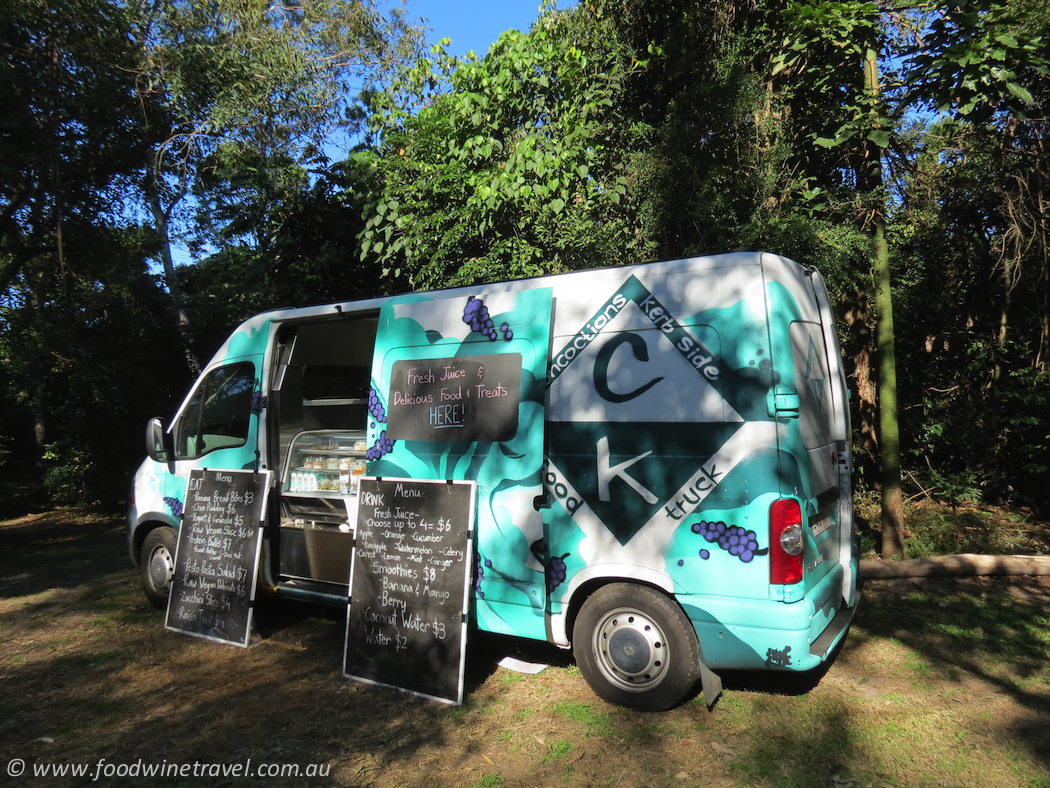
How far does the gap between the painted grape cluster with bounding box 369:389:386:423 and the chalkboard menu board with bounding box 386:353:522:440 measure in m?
0.06

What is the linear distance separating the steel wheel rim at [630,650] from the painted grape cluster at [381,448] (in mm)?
1883

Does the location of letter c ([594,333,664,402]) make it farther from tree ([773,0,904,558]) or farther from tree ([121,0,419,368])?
tree ([121,0,419,368])

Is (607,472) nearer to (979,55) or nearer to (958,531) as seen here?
(979,55)

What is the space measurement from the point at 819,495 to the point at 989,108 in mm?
4277

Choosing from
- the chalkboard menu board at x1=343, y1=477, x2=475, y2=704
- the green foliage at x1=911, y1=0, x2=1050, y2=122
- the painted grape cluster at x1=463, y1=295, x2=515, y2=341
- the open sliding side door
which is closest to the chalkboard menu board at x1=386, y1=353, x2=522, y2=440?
the open sliding side door

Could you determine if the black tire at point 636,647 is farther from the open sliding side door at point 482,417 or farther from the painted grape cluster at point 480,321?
the painted grape cluster at point 480,321

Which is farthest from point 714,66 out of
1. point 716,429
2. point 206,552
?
point 206,552

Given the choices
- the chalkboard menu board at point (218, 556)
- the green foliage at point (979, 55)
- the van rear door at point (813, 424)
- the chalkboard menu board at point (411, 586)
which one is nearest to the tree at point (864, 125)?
the green foliage at point (979, 55)

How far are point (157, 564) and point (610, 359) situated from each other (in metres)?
4.71

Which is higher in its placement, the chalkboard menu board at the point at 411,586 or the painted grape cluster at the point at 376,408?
the painted grape cluster at the point at 376,408

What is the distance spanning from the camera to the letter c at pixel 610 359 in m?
4.02

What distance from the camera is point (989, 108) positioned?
603 cm

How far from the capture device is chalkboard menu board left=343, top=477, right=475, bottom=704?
14.1 feet

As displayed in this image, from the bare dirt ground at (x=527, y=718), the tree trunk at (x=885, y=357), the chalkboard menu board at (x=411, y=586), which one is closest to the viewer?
the bare dirt ground at (x=527, y=718)
